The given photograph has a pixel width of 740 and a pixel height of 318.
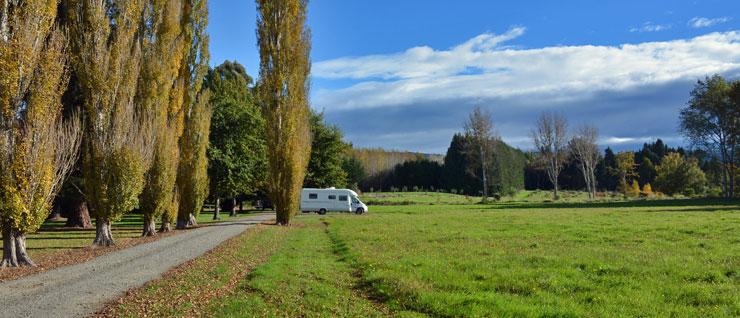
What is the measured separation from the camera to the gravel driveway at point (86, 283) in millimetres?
8970

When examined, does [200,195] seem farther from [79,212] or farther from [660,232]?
[660,232]

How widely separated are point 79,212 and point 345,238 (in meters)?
20.0

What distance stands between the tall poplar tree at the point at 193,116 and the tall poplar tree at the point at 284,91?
3.31 metres

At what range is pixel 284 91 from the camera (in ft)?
99.7

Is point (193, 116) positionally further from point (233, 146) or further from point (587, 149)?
point (587, 149)

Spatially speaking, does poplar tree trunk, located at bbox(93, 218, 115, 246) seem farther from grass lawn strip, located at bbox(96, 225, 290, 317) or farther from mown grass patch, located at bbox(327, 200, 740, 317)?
mown grass patch, located at bbox(327, 200, 740, 317)

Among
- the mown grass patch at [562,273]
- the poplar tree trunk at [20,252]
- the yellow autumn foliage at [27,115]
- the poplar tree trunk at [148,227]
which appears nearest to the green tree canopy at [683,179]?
the mown grass patch at [562,273]

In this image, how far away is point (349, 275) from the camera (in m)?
11.8

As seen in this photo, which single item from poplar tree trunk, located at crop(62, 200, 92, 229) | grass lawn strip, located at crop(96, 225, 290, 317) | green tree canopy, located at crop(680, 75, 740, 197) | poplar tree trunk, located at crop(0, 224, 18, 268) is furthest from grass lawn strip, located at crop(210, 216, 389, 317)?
green tree canopy, located at crop(680, 75, 740, 197)

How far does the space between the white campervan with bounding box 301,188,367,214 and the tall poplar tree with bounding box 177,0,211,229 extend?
18383 mm

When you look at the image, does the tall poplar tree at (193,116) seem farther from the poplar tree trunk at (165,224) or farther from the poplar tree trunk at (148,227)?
the poplar tree trunk at (148,227)

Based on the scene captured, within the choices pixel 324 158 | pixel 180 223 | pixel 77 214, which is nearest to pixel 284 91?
pixel 180 223

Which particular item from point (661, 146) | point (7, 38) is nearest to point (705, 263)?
point (7, 38)

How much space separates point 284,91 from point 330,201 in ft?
63.2
